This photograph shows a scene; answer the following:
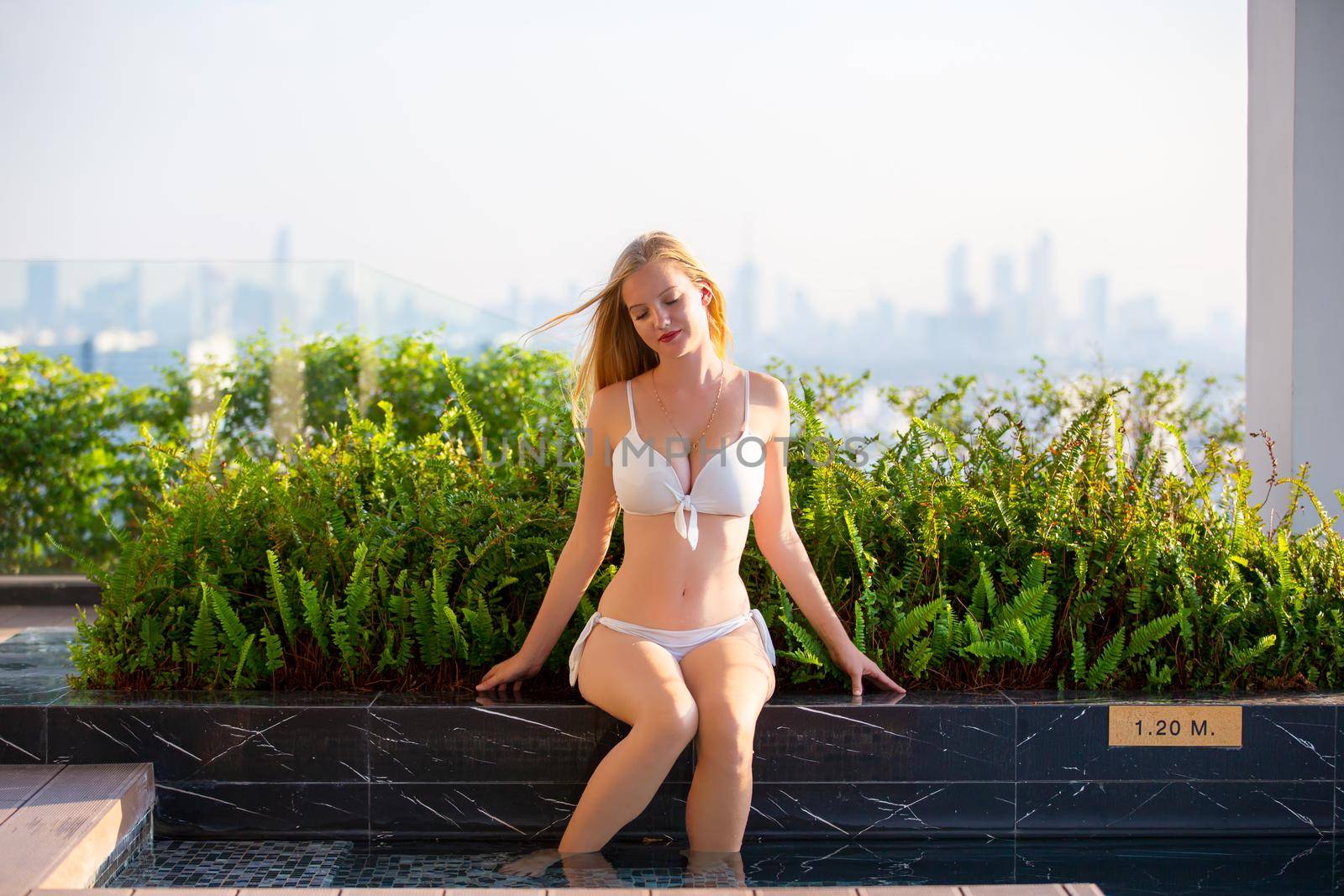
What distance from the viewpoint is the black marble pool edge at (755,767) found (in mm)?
3004

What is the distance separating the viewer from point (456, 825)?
302cm

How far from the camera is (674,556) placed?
114 inches

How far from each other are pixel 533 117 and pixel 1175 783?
764 cm

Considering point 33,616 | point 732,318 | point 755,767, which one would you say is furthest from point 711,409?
point 732,318

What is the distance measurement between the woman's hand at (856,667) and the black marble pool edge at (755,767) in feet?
0.30

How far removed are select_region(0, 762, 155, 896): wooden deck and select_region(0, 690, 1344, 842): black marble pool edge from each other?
0.09 metres

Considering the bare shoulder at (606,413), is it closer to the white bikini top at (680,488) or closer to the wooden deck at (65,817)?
the white bikini top at (680,488)

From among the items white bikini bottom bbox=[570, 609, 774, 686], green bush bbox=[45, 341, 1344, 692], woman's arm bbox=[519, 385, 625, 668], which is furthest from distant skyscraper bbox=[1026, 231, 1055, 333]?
white bikini bottom bbox=[570, 609, 774, 686]

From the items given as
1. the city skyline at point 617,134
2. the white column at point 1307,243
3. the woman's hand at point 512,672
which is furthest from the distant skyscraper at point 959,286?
the woman's hand at point 512,672

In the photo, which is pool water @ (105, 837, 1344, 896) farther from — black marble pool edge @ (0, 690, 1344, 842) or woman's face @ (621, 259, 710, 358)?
woman's face @ (621, 259, 710, 358)

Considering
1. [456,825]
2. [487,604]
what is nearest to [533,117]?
[487,604]

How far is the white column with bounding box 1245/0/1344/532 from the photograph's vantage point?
5480mm

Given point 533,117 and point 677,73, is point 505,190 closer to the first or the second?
point 533,117

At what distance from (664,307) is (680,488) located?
1.51 ft
